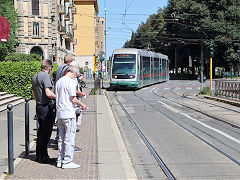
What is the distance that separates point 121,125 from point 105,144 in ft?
12.6

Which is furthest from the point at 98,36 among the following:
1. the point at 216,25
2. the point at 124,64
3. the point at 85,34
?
the point at 124,64

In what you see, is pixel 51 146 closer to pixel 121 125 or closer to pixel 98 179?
pixel 98 179

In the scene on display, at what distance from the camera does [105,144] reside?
8.03 meters

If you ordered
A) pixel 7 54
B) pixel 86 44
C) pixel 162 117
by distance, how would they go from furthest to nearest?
pixel 86 44, pixel 7 54, pixel 162 117

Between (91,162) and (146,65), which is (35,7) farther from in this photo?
(91,162)

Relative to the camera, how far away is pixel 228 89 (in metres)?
20.2

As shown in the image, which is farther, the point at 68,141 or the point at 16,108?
the point at 16,108

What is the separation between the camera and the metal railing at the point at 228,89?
19027mm

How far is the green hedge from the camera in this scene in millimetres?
18355

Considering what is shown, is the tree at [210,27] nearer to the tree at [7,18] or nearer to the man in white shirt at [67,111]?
the tree at [7,18]

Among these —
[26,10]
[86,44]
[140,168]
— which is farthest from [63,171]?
[86,44]

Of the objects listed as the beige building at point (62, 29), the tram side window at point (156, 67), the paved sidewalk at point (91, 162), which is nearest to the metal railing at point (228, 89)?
the paved sidewalk at point (91, 162)

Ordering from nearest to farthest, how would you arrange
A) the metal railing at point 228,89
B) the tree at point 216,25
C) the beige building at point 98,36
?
the metal railing at point 228,89
the tree at point 216,25
the beige building at point 98,36

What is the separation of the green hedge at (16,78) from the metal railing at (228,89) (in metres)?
10.2
